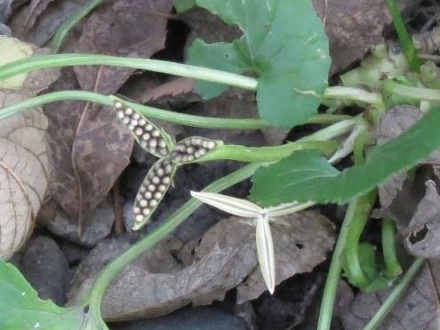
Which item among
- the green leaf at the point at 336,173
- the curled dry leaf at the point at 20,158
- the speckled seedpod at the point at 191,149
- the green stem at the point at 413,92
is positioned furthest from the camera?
the curled dry leaf at the point at 20,158

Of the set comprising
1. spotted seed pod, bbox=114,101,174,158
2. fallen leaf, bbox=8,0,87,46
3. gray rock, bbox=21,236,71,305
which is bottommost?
gray rock, bbox=21,236,71,305

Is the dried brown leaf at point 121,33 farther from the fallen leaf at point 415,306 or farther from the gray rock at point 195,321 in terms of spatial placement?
the fallen leaf at point 415,306

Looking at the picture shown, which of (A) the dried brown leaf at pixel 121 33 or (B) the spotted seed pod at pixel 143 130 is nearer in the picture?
(B) the spotted seed pod at pixel 143 130

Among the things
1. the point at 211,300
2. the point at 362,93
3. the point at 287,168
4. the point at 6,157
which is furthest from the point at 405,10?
the point at 6,157

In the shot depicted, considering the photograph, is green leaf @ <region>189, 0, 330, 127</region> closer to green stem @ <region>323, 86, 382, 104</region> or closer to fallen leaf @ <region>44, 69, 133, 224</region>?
green stem @ <region>323, 86, 382, 104</region>

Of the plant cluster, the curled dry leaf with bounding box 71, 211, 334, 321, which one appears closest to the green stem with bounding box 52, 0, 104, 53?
the plant cluster

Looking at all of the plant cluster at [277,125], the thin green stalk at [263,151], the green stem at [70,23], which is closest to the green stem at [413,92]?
the plant cluster at [277,125]
